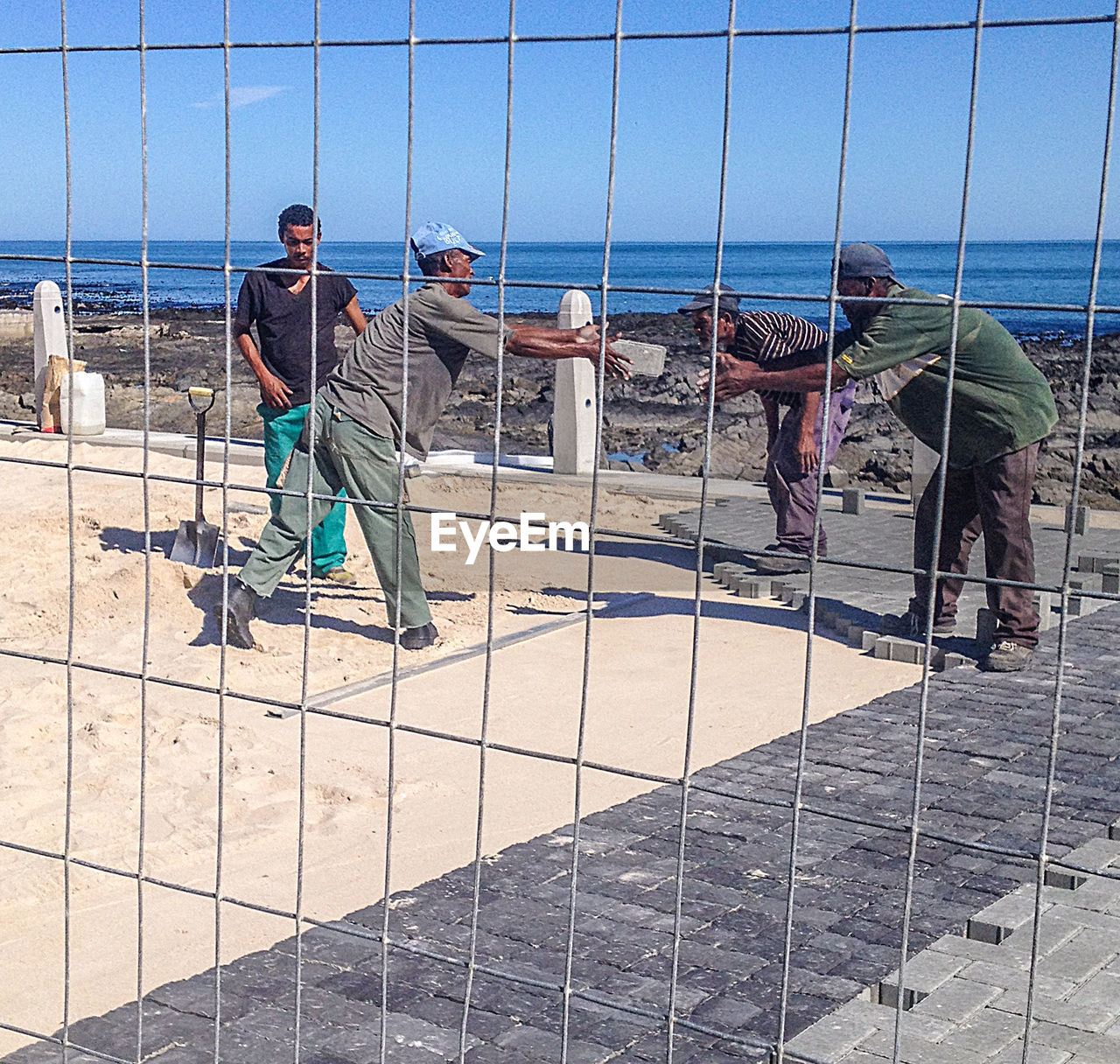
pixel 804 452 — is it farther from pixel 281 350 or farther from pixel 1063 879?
Result: pixel 1063 879

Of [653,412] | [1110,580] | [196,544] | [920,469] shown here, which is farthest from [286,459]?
[653,412]

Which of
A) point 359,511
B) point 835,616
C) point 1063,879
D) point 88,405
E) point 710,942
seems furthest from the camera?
point 88,405

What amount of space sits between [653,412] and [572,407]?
12.4 m

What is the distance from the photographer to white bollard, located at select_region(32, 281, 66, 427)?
1418 cm

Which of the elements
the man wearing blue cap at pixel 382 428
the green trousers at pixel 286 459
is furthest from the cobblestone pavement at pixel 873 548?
the green trousers at pixel 286 459

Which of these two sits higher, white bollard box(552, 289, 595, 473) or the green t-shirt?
the green t-shirt

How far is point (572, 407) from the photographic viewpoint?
12.4 metres

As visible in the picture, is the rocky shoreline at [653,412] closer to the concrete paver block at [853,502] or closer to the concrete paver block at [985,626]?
the concrete paver block at [853,502]

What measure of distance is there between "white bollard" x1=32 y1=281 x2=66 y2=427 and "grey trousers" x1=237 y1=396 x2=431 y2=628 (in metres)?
7.78

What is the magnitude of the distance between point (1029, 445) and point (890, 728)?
1.72 metres

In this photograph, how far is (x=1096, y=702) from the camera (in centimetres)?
642

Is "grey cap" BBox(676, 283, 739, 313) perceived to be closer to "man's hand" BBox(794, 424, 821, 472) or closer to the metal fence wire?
the metal fence wire

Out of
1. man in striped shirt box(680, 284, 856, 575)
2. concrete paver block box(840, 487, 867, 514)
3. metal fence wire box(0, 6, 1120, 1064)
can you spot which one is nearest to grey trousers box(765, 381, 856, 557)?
man in striped shirt box(680, 284, 856, 575)

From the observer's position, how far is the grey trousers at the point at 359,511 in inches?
275
